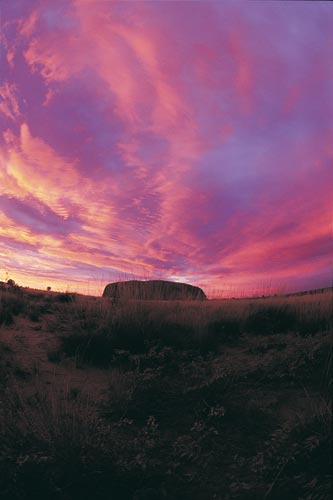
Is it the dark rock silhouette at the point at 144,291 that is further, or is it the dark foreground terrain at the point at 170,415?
the dark rock silhouette at the point at 144,291

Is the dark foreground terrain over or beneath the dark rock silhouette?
beneath

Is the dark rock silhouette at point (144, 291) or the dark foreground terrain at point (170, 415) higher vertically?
the dark rock silhouette at point (144, 291)

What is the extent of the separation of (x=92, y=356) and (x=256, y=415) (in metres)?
3.90

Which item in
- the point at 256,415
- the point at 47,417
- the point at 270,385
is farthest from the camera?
the point at 270,385

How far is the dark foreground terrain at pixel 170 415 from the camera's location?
3.21 m

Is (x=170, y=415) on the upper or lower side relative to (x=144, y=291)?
lower

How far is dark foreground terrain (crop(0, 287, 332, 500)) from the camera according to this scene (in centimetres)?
321

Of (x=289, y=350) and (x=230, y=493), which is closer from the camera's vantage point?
(x=230, y=493)

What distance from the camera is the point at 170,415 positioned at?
4.59 metres

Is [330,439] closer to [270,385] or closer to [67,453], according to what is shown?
[270,385]

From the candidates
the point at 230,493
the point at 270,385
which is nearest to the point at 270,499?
the point at 230,493

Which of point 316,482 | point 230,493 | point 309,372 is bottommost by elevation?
point 230,493

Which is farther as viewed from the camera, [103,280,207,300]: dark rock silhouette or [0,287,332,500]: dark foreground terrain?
[103,280,207,300]: dark rock silhouette

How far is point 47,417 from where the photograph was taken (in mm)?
3824
